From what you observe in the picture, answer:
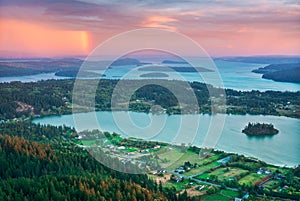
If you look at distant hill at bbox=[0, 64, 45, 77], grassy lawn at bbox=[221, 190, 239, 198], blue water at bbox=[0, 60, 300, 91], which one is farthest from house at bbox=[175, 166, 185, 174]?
distant hill at bbox=[0, 64, 45, 77]

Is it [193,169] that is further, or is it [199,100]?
[199,100]

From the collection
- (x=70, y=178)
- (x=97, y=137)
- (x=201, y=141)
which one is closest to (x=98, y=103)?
(x=97, y=137)

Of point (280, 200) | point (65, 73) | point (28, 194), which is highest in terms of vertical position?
point (65, 73)

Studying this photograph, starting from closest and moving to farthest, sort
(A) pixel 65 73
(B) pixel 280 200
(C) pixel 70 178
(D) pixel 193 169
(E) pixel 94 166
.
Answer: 1. (C) pixel 70 178
2. (B) pixel 280 200
3. (E) pixel 94 166
4. (D) pixel 193 169
5. (A) pixel 65 73

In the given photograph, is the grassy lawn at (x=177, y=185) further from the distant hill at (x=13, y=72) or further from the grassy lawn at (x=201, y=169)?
the distant hill at (x=13, y=72)

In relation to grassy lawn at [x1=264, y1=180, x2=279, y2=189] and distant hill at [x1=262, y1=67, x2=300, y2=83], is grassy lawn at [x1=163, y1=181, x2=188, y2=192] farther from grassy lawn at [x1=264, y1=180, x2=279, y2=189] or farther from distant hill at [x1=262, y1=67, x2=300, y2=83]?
distant hill at [x1=262, y1=67, x2=300, y2=83]

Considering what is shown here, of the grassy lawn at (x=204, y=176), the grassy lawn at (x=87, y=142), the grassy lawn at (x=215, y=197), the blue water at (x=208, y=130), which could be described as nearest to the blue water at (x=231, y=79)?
the blue water at (x=208, y=130)

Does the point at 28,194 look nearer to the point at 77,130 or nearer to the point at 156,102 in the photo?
the point at 77,130
